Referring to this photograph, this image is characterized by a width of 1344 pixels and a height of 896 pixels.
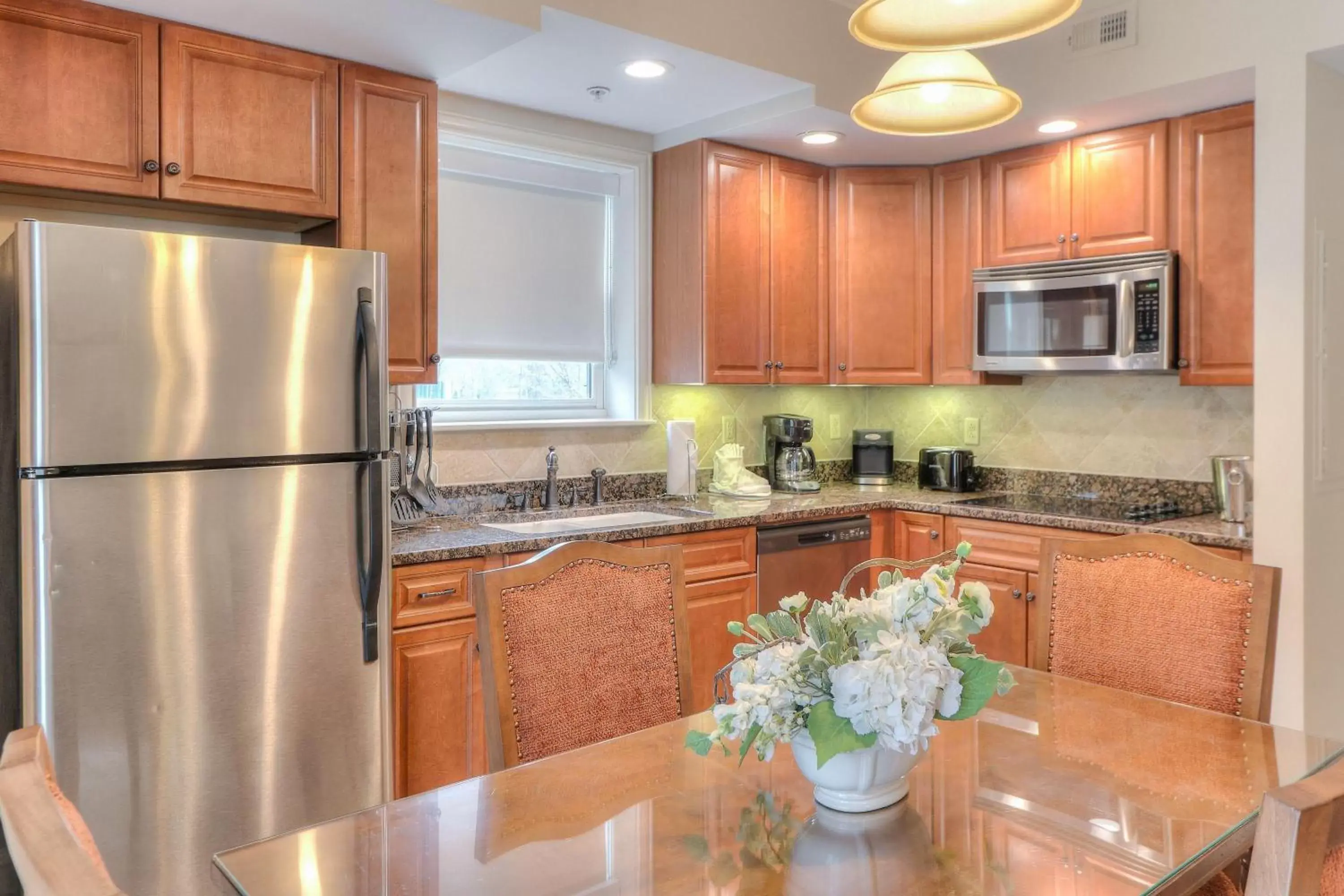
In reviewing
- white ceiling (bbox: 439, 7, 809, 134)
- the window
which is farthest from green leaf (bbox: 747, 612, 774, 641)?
the window

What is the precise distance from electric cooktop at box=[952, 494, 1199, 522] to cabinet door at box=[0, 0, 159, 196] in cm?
289

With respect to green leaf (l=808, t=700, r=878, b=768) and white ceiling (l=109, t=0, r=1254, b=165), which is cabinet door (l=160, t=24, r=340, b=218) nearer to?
white ceiling (l=109, t=0, r=1254, b=165)

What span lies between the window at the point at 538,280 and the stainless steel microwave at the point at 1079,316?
1.36m

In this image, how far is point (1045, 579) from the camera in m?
2.11

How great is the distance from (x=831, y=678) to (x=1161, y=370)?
2661mm

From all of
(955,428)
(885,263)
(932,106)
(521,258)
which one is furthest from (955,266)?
(932,106)

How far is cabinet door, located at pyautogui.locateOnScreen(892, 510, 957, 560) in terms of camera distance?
3.67 metres

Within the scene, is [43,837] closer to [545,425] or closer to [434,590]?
[434,590]

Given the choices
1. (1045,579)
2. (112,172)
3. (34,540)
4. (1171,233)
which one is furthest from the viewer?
(1171,233)

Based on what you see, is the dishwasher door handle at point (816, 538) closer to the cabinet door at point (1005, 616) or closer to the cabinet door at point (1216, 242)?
the cabinet door at point (1005, 616)

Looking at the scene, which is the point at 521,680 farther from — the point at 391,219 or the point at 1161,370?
the point at 1161,370

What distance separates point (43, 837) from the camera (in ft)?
2.26

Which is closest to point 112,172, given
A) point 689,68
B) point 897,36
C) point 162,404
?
point 162,404

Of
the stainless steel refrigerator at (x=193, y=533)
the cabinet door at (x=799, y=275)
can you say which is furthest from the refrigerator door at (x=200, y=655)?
the cabinet door at (x=799, y=275)
